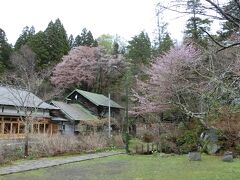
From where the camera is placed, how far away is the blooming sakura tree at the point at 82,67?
4347 cm

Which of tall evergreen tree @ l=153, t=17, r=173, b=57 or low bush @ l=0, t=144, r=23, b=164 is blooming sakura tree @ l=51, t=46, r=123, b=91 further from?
low bush @ l=0, t=144, r=23, b=164

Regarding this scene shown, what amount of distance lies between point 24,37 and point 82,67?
40.8ft

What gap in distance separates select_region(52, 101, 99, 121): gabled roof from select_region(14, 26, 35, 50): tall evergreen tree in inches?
628

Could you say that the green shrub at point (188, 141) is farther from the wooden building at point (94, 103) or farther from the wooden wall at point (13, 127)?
the wooden building at point (94, 103)

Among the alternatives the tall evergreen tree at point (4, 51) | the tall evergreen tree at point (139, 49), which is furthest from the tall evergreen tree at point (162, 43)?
the tall evergreen tree at point (4, 51)

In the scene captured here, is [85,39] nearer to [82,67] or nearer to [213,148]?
[82,67]

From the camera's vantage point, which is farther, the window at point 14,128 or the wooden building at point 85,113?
the wooden building at point 85,113

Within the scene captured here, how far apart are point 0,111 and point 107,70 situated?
17582 millimetres

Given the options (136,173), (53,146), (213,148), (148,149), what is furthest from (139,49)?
(136,173)

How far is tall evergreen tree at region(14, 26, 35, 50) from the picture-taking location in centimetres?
4874

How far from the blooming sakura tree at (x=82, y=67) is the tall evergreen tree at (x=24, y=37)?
8.12 m

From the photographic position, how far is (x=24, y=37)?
50.1m

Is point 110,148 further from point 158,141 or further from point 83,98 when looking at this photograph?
point 83,98

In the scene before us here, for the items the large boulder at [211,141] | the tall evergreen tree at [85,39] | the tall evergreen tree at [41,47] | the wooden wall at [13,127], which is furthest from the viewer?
the tall evergreen tree at [85,39]
